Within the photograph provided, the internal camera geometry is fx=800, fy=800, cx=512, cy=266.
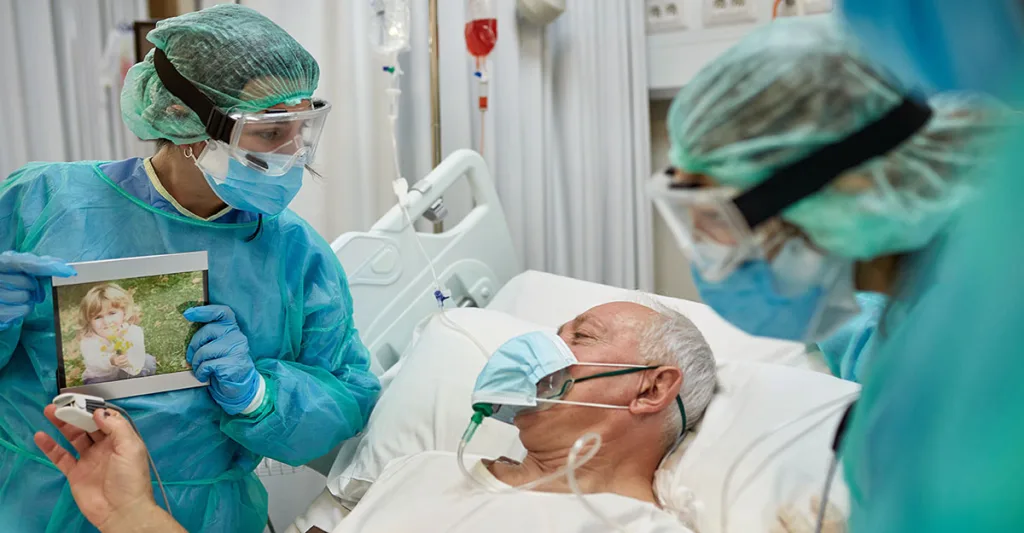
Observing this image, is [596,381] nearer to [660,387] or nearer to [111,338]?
[660,387]

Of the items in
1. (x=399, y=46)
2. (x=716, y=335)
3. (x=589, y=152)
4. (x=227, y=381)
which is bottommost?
(x=716, y=335)

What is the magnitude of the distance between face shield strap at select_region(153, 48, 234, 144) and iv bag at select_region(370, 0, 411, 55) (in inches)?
36.3

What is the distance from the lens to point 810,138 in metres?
0.78

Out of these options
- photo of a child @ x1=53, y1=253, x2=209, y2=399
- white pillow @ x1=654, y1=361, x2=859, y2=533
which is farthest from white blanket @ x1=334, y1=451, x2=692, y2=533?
photo of a child @ x1=53, y1=253, x2=209, y2=399

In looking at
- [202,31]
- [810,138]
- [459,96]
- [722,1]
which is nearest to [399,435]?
[202,31]

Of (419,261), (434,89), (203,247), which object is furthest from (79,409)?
(434,89)

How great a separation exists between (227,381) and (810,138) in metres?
1.16

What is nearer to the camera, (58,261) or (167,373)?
(58,261)

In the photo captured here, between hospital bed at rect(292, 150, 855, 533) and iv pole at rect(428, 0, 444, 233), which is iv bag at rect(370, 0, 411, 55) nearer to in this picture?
iv pole at rect(428, 0, 444, 233)

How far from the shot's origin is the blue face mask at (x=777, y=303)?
878mm

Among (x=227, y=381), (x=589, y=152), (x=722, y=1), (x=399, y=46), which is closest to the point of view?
(x=227, y=381)

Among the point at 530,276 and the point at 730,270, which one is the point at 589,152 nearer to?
the point at 530,276

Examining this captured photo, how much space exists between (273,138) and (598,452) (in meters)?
0.87

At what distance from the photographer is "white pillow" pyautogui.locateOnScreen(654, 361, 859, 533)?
1.46 meters
